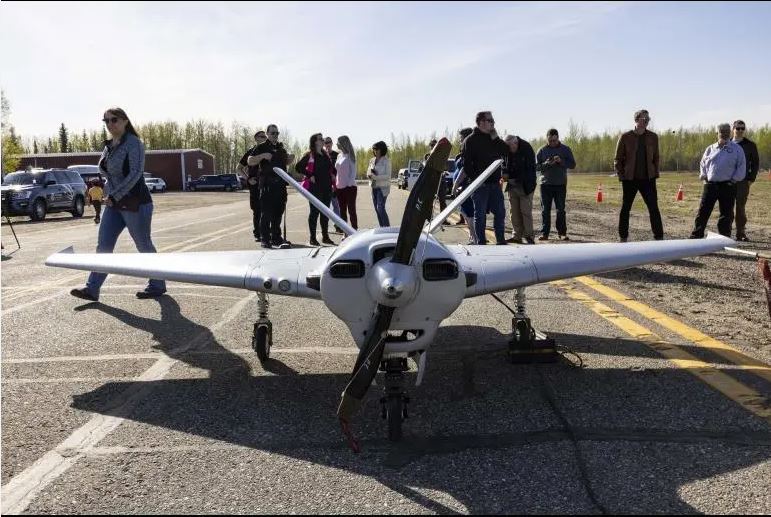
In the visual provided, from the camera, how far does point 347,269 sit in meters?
3.77

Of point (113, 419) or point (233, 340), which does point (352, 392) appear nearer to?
point (113, 419)

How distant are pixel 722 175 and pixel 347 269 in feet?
32.1

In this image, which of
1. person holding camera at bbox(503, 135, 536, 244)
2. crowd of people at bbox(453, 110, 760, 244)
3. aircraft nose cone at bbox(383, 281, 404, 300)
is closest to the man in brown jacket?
crowd of people at bbox(453, 110, 760, 244)

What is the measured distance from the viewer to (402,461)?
3.38 m

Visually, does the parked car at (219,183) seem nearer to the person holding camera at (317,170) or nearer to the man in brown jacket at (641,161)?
the person holding camera at (317,170)

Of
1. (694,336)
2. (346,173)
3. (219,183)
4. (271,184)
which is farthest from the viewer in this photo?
(219,183)

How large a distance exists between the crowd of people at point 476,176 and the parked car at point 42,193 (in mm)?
14214

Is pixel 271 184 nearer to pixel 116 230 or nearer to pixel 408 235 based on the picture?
pixel 116 230

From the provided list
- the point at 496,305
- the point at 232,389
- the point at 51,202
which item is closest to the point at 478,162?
the point at 496,305

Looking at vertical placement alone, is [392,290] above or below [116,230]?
below

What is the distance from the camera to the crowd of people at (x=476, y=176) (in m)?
7.61

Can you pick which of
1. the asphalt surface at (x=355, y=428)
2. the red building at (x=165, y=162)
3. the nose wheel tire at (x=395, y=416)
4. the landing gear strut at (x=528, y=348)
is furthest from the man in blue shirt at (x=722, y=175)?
the red building at (x=165, y=162)

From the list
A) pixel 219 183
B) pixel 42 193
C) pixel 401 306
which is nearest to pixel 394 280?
pixel 401 306

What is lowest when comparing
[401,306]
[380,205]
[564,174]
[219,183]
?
[401,306]
